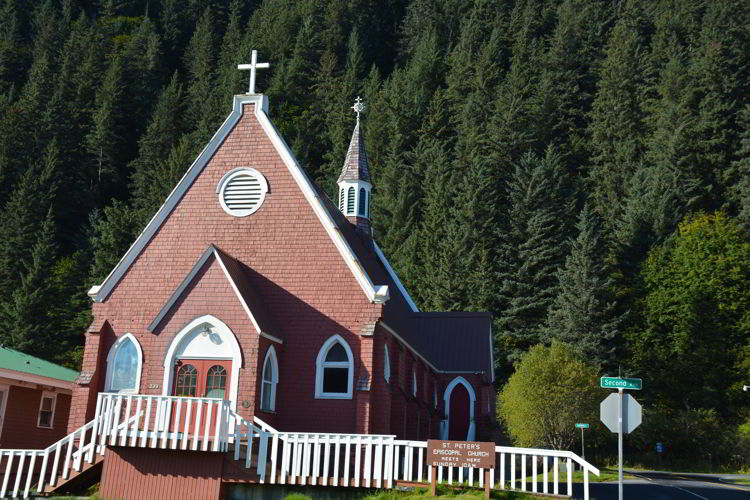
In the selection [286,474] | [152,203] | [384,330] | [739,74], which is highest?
[739,74]

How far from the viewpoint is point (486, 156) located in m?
68.5

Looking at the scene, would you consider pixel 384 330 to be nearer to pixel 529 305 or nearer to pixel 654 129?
pixel 529 305

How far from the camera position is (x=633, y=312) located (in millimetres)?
53875

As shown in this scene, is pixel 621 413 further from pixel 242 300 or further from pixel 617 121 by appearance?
pixel 617 121

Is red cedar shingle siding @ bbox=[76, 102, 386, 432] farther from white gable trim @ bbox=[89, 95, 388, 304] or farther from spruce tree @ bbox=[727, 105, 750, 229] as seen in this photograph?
spruce tree @ bbox=[727, 105, 750, 229]

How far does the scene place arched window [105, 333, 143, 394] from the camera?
22.6m

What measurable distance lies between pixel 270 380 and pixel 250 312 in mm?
2318

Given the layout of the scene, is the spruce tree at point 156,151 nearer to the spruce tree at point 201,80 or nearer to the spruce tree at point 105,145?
the spruce tree at point 201,80

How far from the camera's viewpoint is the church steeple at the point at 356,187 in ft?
114

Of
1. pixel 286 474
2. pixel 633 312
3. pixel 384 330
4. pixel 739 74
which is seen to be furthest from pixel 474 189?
pixel 286 474

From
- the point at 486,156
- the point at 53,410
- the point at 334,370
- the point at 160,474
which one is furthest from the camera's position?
the point at 486,156

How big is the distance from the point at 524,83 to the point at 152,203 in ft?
119

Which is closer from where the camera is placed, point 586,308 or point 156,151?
point 586,308

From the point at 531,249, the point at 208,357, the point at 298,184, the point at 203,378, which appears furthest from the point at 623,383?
the point at 531,249
